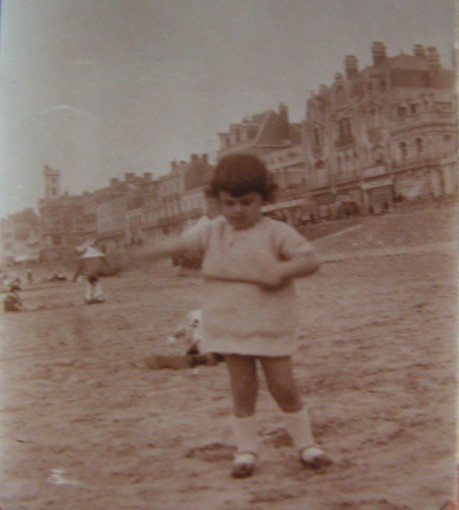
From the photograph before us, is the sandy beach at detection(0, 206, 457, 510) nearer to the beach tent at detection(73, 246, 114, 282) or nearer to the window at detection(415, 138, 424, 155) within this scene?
the beach tent at detection(73, 246, 114, 282)

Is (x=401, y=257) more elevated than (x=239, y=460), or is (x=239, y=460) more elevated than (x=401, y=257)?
(x=401, y=257)

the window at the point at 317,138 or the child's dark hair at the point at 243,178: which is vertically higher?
the window at the point at 317,138

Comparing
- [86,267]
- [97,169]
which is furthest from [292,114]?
[86,267]

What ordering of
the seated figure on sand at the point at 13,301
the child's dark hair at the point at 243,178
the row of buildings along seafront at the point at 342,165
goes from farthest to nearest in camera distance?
the seated figure on sand at the point at 13,301
the row of buildings along seafront at the point at 342,165
the child's dark hair at the point at 243,178

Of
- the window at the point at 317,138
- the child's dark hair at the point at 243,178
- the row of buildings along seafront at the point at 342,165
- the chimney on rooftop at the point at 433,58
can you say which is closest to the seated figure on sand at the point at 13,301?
the row of buildings along seafront at the point at 342,165

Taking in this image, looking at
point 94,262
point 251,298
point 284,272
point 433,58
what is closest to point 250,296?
point 251,298

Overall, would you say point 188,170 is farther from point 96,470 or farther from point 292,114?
point 96,470

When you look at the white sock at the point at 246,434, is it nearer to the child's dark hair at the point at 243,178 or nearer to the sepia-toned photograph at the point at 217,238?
the sepia-toned photograph at the point at 217,238
